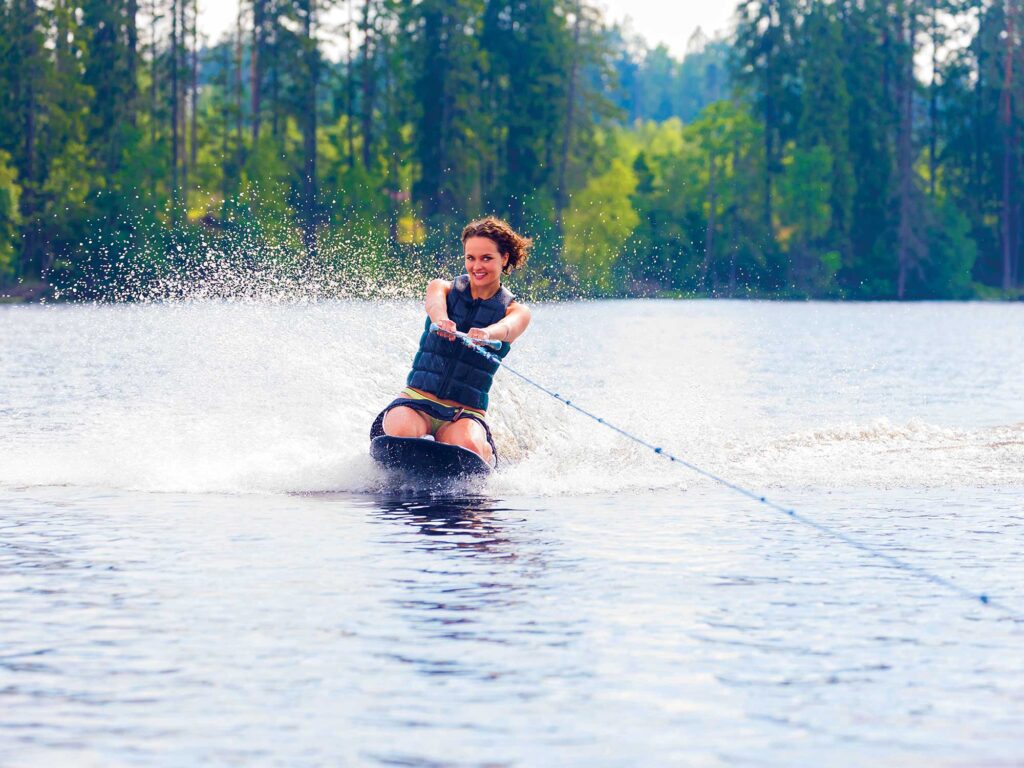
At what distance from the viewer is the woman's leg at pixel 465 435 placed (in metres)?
10.9

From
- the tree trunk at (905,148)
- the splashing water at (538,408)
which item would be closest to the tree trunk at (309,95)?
the tree trunk at (905,148)

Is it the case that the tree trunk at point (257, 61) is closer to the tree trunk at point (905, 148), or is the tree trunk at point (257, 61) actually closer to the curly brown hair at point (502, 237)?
the tree trunk at point (905, 148)

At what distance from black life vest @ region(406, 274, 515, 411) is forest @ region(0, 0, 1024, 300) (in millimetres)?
46730

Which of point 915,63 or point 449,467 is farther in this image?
point 915,63

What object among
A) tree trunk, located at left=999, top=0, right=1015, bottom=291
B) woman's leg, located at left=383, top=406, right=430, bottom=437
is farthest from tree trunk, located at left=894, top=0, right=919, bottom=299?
woman's leg, located at left=383, top=406, right=430, bottom=437

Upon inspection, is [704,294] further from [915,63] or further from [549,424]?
[549,424]

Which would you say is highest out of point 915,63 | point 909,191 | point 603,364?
point 915,63

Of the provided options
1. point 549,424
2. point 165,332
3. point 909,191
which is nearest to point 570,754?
point 549,424

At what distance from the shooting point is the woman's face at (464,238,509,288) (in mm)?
10828

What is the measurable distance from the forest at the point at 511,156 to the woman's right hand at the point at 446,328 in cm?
4711

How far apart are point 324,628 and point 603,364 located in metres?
21.5

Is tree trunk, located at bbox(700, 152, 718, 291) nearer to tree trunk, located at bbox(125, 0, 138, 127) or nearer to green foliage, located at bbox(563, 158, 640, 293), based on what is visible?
green foliage, located at bbox(563, 158, 640, 293)

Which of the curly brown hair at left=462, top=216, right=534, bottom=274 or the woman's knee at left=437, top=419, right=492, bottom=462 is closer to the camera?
the curly brown hair at left=462, top=216, right=534, bottom=274

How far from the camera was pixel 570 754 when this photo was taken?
5.22 metres
